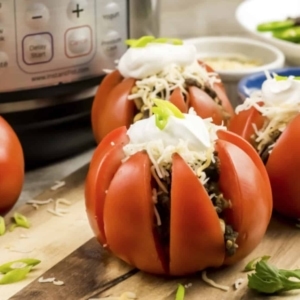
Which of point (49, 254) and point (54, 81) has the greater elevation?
point (54, 81)

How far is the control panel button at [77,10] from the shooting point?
92 centimetres

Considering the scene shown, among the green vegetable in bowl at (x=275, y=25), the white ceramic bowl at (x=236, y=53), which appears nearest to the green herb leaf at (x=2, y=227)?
the white ceramic bowl at (x=236, y=53)

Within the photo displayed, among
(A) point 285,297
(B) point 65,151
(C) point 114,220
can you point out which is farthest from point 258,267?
(B) point 65,151

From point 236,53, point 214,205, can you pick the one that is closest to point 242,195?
point 214,205

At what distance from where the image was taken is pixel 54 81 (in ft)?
3.09

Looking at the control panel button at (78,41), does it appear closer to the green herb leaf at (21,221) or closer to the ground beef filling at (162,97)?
the ground beef filling at (162,97)

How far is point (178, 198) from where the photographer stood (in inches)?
26.6

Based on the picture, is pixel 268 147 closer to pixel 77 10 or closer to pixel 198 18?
pixel 77 10

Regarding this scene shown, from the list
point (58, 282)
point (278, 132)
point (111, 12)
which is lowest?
point (58, 282)

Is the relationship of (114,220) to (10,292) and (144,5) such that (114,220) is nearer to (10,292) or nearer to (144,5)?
(10,292)

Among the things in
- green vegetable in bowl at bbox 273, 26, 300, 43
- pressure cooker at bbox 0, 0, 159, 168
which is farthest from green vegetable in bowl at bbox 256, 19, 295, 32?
pressure cooker at bbox 0, 0, 159, 168

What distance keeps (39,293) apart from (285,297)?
230mm

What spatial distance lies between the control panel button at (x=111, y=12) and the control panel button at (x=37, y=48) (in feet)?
0.28

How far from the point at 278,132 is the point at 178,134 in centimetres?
17
